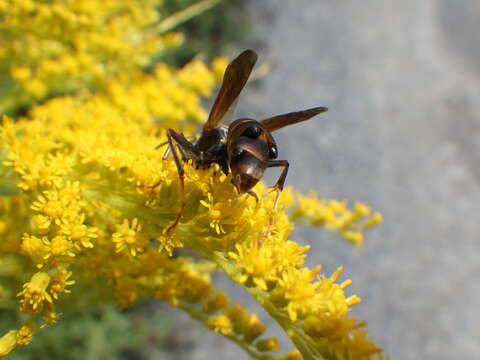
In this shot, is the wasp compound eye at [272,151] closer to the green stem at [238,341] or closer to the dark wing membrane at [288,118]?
the dark wing membrane at [288,118]

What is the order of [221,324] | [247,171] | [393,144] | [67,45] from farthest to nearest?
1. [393,144]
2. [67,45]
3. [221,324]
4. [247,171]

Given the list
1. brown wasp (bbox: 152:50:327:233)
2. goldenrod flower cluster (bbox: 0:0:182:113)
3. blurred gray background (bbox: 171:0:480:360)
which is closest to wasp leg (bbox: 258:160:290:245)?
brown wasp (bbox: 152:50:327:233)

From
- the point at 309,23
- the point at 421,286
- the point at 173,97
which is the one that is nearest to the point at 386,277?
the point at 421,286

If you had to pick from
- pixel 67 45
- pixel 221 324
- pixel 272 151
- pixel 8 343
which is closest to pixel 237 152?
pixel 272 151

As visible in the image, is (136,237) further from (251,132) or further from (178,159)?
(251,132)

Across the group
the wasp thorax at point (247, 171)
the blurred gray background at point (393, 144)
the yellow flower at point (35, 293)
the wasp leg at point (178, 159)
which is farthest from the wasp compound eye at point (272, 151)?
the blurred gray background at point (393, 144)

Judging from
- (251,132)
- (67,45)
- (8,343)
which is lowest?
(8,343)
